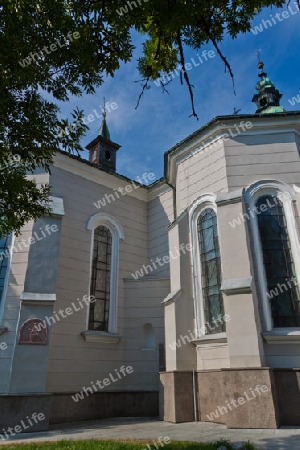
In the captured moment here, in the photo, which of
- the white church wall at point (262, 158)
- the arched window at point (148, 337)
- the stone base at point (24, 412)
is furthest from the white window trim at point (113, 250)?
the white church wall at point (262, 158)

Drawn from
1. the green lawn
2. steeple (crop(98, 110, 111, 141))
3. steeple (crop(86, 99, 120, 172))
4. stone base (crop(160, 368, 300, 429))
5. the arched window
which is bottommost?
the green lawn

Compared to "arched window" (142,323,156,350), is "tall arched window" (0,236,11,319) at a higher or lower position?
higher

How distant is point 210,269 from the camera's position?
10.2 metres

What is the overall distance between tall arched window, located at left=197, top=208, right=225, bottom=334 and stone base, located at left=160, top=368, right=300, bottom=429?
4.72 feet

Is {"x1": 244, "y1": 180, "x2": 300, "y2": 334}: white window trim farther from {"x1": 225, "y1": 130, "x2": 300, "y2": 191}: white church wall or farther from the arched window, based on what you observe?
the arched window

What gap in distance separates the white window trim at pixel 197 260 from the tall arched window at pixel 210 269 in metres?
0.10

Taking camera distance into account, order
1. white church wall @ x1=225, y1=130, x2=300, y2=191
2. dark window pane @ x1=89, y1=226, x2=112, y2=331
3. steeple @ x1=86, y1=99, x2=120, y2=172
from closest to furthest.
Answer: white church wall @ x1=225, y1=130, x2=300, y2=191, dark window pane @ x1=89, y1=226, x2=112, y2=331, steeple @ x1=86, y1=99, x2=120, y2=172

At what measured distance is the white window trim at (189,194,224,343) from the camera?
9.77 m

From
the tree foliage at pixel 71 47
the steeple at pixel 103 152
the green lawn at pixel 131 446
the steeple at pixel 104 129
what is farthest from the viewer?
the steeple at pixel 104 129

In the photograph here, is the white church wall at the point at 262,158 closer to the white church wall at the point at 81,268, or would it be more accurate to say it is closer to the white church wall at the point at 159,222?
the white church wall at the point at 159,222

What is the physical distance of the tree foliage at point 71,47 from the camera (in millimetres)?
3908

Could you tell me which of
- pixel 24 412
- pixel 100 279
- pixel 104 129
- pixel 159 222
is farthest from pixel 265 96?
pixel 24 412

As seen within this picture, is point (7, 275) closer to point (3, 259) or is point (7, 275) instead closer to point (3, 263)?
point (3, 263)

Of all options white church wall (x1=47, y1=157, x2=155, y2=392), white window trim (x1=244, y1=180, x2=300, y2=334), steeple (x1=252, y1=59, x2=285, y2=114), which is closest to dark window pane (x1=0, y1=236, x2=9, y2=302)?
white church wall (x1=47, y1=157, x2=155, y2=392)
